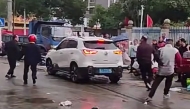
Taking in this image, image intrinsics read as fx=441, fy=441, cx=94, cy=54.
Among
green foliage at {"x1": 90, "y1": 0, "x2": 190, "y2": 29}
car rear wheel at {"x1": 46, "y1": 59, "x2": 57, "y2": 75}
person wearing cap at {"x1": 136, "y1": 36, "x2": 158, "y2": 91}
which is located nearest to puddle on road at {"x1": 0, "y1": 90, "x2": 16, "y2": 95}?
person wearing cap at {"x1": 136, "y1": 36, "x2": 158, "y2": 91}

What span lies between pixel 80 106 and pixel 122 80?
22.2 ft

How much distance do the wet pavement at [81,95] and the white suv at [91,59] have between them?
411 mm

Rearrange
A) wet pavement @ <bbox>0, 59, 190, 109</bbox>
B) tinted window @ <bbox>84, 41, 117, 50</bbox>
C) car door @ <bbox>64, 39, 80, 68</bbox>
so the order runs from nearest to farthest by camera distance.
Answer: wet pavement @ <bbox>0, 59, 190, 109</bbox> < tinted window @ <bbox>84, 41, 117, 50</bbox> < car door @ <bbox>64, 39, 80, 68</bbox>

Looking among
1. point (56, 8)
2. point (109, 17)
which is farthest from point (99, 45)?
point (109, 17)

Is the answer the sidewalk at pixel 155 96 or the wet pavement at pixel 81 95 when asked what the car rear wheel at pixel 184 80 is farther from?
the wet pavement at pixel 81 95

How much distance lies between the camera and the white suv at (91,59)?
15.6m

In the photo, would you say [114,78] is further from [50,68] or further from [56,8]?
[56,8]

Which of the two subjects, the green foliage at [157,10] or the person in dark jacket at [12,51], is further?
the green foliage at [157,10]

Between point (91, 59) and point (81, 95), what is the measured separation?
286 cm

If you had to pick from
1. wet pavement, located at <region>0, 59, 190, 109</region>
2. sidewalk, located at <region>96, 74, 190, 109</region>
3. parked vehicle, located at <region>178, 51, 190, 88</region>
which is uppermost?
parked vehicle, located at <region>178, 51, 190, 88</region>

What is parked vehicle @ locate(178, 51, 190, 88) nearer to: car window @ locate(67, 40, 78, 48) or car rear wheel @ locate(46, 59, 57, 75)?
car window @ locate(67, 40, 78, 48)

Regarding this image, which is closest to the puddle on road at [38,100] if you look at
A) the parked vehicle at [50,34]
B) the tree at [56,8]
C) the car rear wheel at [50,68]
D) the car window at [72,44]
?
the car window at [72,44]

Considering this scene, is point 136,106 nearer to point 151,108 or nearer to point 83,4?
point 151,108

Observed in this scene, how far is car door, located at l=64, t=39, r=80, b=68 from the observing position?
53.2ft
